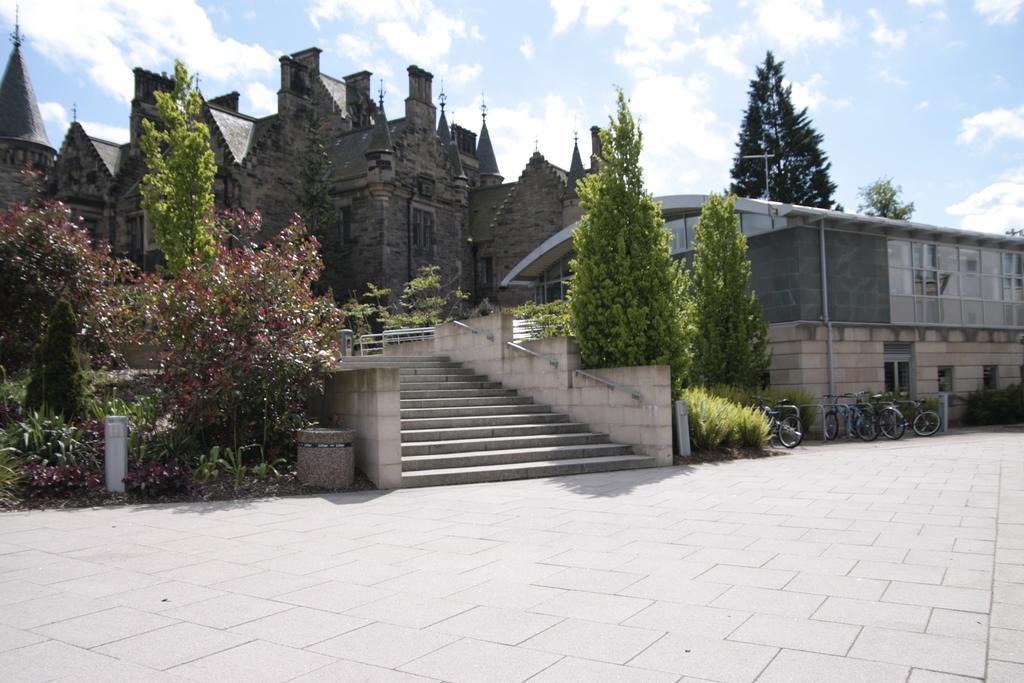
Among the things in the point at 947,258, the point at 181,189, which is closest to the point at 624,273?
the point at 181,189

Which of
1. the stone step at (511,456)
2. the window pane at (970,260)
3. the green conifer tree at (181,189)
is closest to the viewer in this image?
the stone step at (511,456)

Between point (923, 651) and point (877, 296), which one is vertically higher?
point (877, 296)

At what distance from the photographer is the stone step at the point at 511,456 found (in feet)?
35.6

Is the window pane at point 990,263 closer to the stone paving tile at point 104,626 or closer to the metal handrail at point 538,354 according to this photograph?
the metal handrail at point 538,354

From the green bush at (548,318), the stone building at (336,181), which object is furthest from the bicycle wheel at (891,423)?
the stone building at (336,181)

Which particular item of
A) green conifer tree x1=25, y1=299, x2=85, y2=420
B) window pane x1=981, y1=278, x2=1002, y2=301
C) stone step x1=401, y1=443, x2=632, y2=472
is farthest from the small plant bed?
window pane x1=981, y1=278, x2=1002, y2=301

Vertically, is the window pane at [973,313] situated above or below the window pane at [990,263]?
below

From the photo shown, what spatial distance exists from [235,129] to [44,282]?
24510mm

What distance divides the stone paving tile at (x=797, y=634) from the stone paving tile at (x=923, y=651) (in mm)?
79

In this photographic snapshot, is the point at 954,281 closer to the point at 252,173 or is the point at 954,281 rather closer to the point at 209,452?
the point at 209,452

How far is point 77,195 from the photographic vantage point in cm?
3672

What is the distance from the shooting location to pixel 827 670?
3652 millimetres

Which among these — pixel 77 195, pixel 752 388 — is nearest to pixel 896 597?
pixel 752 388

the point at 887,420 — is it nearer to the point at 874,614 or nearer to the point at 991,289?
the point at 991,289
